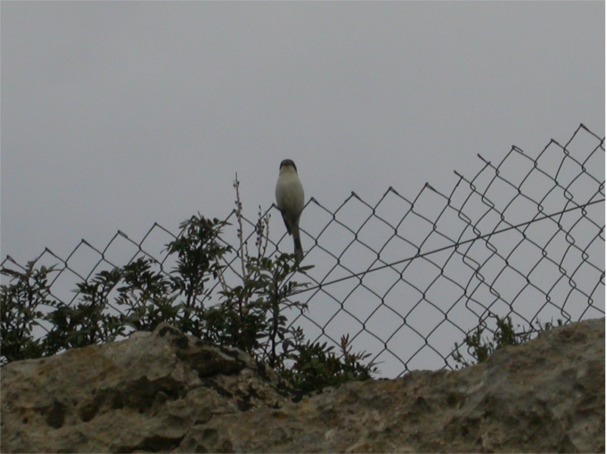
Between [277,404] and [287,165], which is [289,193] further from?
[277,404]

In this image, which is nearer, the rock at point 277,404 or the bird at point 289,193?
the rock at point 277,404

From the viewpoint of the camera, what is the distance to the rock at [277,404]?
2008mm

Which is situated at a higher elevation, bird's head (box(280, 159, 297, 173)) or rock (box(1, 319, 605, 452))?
bird's head (box(280, 159, 297, 173))

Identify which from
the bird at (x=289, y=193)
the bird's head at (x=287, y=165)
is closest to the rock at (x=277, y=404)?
the bird at (x=289, y=193)

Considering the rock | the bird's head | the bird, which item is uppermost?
the bird's head

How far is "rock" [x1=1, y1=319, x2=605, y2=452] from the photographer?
2008mm

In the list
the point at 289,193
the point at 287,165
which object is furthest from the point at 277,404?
the point at 287,165

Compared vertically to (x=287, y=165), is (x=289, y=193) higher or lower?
lower

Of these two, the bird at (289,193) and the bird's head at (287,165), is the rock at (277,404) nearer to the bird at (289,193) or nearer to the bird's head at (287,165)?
the bird at (289,193)

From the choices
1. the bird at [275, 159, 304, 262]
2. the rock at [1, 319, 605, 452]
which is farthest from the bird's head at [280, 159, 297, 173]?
the rock at [1, 319, 605, 452]

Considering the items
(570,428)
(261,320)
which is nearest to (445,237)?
(261,320)

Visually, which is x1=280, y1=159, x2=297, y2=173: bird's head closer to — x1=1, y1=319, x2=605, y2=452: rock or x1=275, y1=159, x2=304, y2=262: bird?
x1=275, y1=159, x2=304, y2=262: bird

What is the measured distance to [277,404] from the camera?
7.88 feet

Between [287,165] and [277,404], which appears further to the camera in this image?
[287,165]
